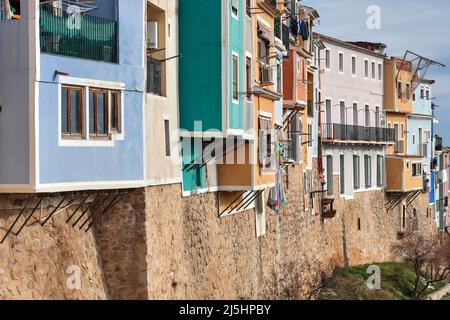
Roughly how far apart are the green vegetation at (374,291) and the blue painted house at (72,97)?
18816mm

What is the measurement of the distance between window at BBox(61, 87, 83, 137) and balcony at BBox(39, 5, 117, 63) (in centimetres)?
68

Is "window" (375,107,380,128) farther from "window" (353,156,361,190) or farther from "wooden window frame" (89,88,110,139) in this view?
"wooden window frame" (89,88,110,139)

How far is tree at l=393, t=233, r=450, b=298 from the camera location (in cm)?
4597

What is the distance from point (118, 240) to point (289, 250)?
16.9m

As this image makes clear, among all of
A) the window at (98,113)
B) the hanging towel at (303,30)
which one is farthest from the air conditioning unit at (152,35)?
the hanging towel at (303,30)

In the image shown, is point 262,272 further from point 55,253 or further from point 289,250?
point 55,253

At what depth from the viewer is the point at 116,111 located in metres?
18.6

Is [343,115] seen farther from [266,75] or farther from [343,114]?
[266,75]

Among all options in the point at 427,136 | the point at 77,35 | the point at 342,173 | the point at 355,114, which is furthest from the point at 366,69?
the point at 77,35

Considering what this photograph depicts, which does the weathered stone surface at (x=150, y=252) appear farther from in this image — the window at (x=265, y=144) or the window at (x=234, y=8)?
the window at (x=234, y=8)

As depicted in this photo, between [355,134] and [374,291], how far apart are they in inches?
535

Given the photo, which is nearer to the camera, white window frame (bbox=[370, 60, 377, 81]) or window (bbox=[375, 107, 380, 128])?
window (bbox=[375, 107, 380, 128])

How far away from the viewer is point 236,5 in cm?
2528

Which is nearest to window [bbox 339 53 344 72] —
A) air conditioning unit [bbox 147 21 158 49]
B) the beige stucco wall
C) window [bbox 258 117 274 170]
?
window [bbox 258 117 274 170]
